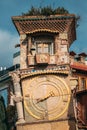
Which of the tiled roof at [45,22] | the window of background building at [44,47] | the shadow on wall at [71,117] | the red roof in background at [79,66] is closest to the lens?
the shadow on wall at [71,117]

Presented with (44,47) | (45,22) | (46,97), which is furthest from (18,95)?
(45,22)

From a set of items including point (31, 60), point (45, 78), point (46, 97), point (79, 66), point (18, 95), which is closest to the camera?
point (46, 97)

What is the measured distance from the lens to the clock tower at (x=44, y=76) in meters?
26.0

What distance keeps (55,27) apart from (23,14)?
6.54 feet

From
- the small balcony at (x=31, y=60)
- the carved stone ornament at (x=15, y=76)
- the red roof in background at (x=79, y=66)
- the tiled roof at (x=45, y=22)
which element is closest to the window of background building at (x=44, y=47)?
the small balcony at (x=31, y=60)

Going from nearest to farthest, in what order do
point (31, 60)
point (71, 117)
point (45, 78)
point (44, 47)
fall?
point (71, 117), point (45, 78), point (31, 60), point (44, 47)

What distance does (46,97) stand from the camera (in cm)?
2617

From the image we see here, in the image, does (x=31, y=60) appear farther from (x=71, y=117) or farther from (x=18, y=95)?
(x=71, y=117)

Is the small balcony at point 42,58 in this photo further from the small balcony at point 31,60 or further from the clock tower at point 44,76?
the small balcony at point 31,60

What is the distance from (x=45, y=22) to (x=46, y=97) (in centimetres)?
385

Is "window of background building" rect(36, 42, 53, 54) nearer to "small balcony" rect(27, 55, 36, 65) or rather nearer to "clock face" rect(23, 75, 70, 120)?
"small balcony" rect(27, 55, 36, 65)

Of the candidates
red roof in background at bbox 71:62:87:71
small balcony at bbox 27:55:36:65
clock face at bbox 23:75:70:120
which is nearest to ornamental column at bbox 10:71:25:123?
clock face at bbox 23:75:70:120

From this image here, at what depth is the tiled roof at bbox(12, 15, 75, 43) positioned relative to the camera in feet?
89.3

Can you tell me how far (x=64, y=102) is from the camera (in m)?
26.2
